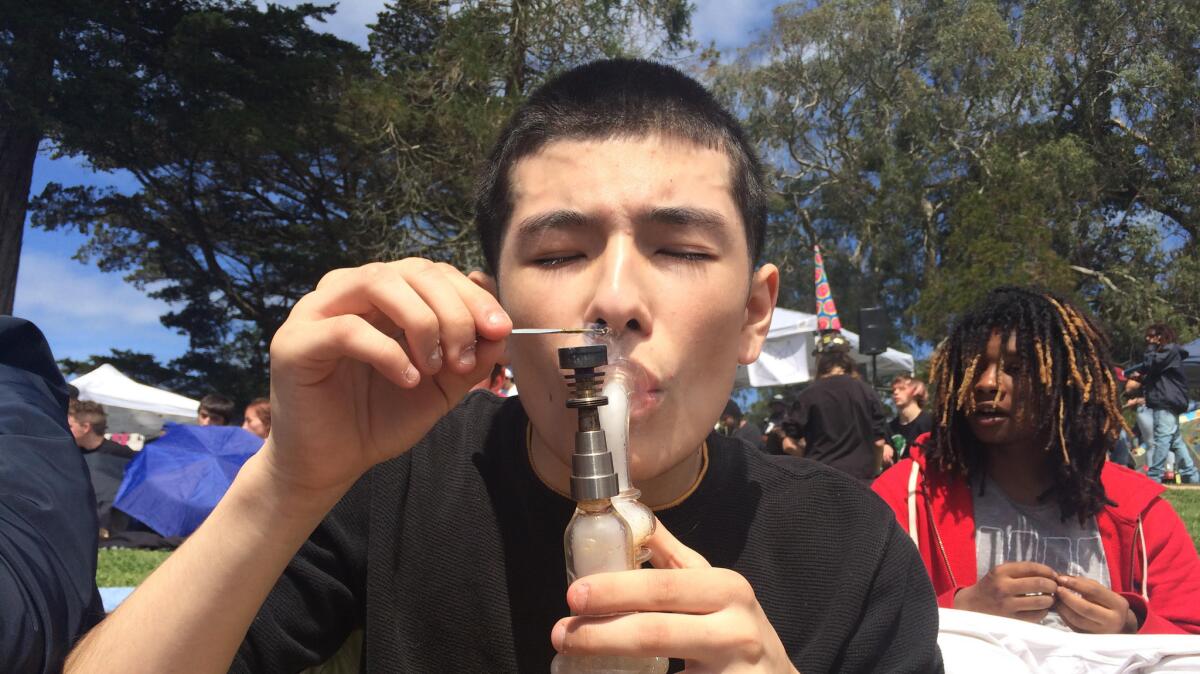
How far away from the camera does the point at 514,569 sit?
1.48 metres

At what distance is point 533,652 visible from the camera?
144 centimetres

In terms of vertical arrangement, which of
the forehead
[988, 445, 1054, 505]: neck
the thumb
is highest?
the forehead

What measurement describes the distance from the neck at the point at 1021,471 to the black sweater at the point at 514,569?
1.63m

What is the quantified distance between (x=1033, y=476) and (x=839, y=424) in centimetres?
393

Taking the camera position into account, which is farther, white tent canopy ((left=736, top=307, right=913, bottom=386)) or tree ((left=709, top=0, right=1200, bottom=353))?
tree ((left=709, top=0, right=1200, bottom=353))

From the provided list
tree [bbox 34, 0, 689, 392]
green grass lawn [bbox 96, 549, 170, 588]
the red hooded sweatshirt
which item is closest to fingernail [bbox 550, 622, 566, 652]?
the red hooded sweatshirt

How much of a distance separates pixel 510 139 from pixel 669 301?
20.7 inches

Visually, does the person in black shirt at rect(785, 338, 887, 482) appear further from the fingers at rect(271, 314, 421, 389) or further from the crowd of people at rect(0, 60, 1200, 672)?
the fingers at rect(271, 314, 421, 389)

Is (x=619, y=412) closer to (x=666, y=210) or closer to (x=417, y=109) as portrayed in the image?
(x=666, y=210)

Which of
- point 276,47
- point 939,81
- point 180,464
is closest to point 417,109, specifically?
point 276,47

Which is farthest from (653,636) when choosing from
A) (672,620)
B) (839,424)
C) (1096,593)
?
(839,424)

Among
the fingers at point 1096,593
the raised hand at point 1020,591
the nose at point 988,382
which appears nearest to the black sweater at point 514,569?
the raised hand at point 1020,591

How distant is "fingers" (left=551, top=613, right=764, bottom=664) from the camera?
0.89 metres

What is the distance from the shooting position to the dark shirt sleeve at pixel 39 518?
4.05 ft
